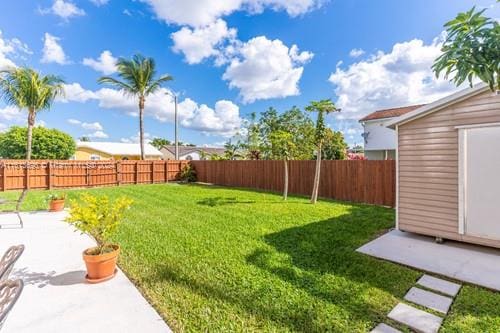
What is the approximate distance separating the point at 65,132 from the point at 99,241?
2729 centimetres

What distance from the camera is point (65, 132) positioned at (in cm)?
2458

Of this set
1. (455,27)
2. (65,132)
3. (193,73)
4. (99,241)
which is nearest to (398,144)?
(455,27)

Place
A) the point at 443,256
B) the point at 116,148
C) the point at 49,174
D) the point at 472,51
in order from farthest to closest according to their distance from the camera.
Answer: the point at 116,148
the point at 49,174
the point at 443,256
the point at 472,51

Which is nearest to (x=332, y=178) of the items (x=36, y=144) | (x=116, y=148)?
(x=116, y=148)

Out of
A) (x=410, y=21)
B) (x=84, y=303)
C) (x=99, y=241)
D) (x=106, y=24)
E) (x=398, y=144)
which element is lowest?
(x=84, y=303)

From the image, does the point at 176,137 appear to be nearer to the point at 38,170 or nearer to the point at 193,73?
the point at 193,73

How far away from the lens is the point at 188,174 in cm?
1614

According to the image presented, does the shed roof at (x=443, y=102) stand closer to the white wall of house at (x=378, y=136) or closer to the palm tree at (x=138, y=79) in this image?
the white wall of house at (x=378, y=136)

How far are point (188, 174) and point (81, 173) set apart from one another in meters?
5.82

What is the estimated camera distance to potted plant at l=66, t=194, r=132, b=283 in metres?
3.10

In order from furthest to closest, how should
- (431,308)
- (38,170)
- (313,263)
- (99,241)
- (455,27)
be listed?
(38,170), (313,263), (99,241), (431,308), (455,27)

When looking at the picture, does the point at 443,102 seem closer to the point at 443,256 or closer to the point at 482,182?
the point at 482,182

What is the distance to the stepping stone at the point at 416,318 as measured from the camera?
2277 mm

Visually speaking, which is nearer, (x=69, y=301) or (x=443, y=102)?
(x=69, y=301)
